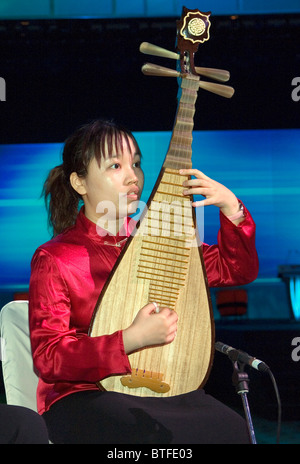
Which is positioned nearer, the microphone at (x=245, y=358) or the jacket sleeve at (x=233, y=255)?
the microphone at (x=245, y=358)

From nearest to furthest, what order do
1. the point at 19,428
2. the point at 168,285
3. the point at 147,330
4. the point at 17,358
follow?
the point at 19,428
the point at 147,330
the point at 168,285
the point at 17,358

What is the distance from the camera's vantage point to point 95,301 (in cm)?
155

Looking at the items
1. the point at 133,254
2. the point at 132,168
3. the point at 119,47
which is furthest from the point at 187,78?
the point at 119,47

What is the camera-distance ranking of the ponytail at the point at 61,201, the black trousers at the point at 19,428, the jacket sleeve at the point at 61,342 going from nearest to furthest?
the black trousers at the point at 19,428 < the jacket sleeve at the point at 61,342 < the ponytail at the point at 61,201

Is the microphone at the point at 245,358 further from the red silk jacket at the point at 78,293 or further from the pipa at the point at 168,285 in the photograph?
the red silk jacket at the point at 78,293

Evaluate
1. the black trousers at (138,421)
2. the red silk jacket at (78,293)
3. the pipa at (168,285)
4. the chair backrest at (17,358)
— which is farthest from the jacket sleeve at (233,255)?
the chair backrest at (17,358)

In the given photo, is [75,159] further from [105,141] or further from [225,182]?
[225,182]

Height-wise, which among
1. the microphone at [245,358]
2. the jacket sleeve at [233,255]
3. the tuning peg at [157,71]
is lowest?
the microphone at [245,358]

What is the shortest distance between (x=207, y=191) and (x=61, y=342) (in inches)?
18.3

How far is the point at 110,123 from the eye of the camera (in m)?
1.70

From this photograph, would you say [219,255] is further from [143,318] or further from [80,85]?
[80,85]

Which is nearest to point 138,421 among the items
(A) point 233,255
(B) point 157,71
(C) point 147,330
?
(C) point 147,330

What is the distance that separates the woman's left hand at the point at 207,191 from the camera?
4.81 ft

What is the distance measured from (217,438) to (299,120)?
13.9 feet
